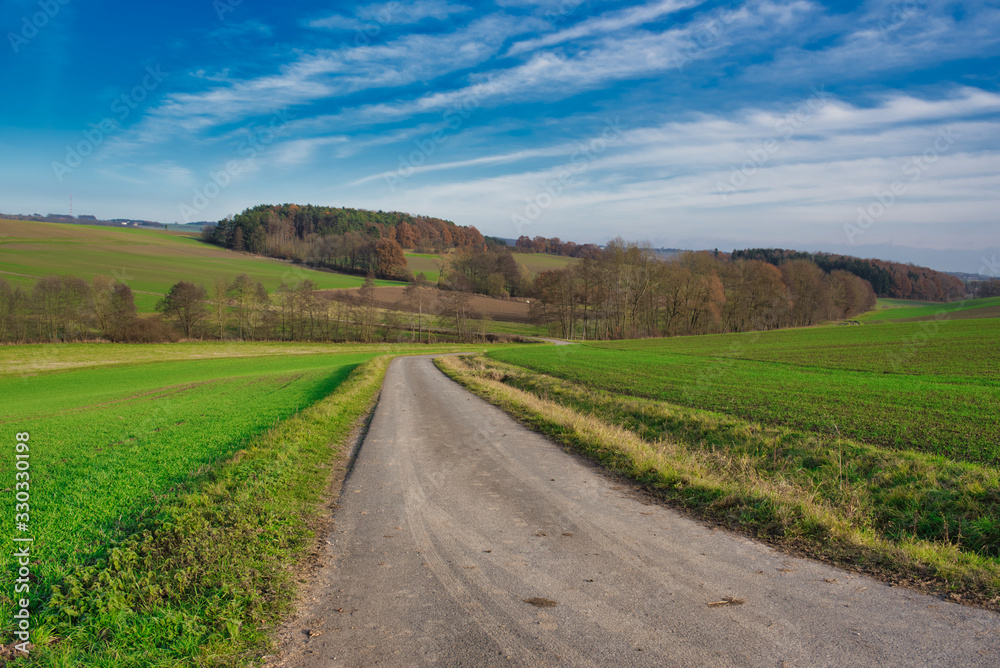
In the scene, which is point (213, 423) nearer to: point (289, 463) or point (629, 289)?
point (289, 463)

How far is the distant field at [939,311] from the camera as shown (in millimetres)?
72894

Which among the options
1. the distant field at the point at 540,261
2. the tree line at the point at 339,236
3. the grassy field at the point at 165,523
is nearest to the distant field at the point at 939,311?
the distant field at the point at 540,261

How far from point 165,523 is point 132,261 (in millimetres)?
112178

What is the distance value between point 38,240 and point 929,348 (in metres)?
141

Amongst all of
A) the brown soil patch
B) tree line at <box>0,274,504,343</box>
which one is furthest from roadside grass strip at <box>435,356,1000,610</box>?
the brown soil patch

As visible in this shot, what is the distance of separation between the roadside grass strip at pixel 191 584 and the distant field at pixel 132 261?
74.9 m

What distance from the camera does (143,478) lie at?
31.7 ft

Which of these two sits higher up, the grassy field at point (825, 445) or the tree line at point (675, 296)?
the tree line at point (675, 296)

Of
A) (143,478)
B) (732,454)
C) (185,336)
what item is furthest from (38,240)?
(732,454)

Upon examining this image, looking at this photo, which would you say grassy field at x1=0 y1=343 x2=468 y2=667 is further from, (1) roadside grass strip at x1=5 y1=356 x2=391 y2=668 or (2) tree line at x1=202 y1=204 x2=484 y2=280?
(2) tree line at x1=202 y1=204 x2=484 y2=280

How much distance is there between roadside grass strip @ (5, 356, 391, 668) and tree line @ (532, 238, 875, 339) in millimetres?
65168

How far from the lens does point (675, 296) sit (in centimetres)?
7062

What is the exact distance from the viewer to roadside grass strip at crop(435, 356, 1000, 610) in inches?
228

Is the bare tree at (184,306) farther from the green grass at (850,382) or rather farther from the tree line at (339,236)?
the tree line at (339,236)
